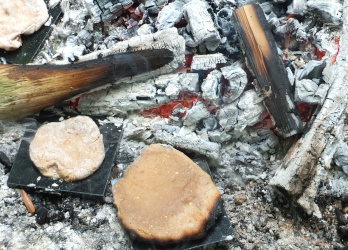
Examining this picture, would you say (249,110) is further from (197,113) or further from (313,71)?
(313,71)

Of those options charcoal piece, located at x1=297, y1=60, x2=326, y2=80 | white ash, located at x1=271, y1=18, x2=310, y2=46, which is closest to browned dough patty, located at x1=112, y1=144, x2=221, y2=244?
charcoal piece, located at x1=297, y1=60, x2=326, y2=80

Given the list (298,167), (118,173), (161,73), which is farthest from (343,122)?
(118,173)

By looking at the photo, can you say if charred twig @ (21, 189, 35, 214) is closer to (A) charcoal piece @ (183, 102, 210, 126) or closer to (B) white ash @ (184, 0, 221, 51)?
(A) charcoal piece @ (183, 102, 210, 126)

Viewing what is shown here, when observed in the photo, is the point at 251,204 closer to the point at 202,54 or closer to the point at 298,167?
the point at 298,167

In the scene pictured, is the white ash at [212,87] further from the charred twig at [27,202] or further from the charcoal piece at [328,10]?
the charred twig at [27,202]

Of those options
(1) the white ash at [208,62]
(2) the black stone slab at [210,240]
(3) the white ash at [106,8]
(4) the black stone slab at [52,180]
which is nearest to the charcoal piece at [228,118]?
(1) the white ash at [208,62]
